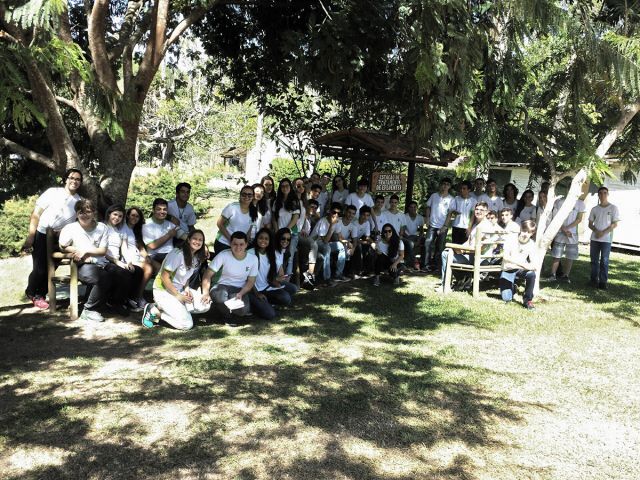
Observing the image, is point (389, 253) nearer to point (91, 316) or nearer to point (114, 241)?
point (114, 241)

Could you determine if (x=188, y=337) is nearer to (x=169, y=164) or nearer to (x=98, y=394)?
(x=98, y=394)

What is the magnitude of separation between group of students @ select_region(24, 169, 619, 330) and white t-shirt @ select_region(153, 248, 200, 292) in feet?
0.04

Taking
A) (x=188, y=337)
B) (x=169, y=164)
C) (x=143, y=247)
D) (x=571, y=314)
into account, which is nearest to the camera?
(x=188, y=337)

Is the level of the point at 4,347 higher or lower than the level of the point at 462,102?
lower

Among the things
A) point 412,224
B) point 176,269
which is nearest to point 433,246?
point 412,224

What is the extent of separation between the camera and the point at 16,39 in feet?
16.4

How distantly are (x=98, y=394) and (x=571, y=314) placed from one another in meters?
6.28

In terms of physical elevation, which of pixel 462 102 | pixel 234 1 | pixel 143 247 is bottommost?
pixel 143 247

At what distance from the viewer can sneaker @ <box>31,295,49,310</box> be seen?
22.5 feet

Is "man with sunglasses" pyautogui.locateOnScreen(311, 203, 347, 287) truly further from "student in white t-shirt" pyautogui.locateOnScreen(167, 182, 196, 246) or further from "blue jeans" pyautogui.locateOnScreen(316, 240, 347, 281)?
"student in white t-shirt" pyautogui.locateOnScreen(167, 182, 196, 246)

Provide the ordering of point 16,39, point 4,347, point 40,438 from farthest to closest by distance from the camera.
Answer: point 4,347 < point 16,39 < point 40,438

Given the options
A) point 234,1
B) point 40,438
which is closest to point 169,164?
point 234,1

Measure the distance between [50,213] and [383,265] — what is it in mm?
5266

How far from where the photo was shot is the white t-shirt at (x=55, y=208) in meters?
6.57
